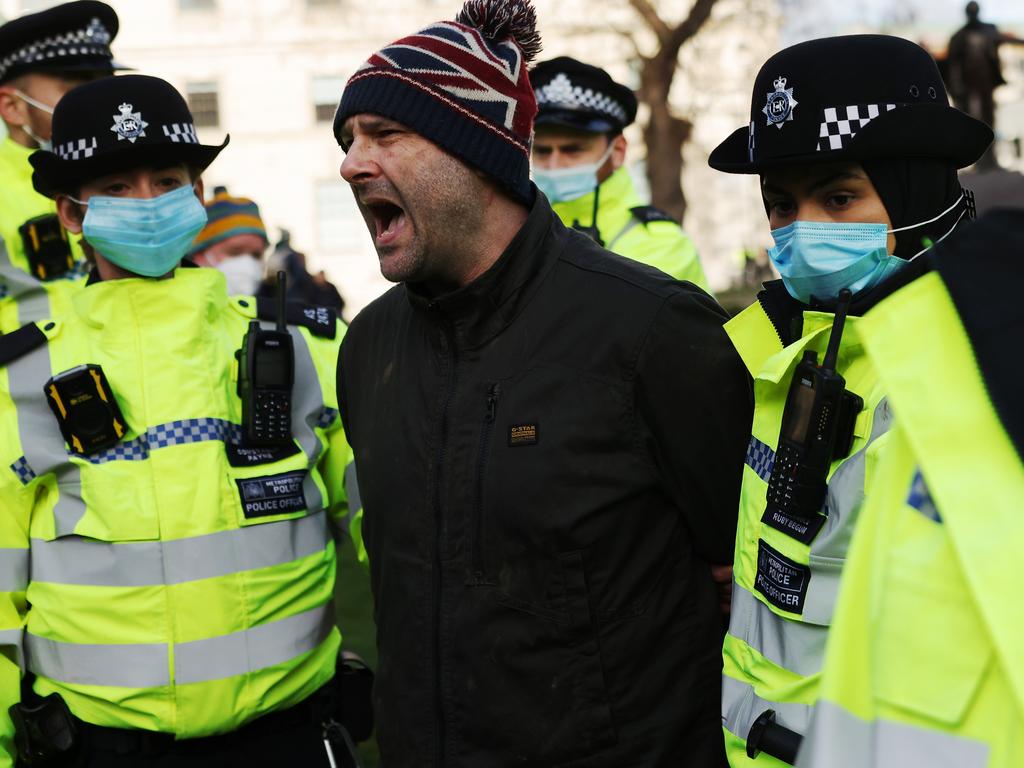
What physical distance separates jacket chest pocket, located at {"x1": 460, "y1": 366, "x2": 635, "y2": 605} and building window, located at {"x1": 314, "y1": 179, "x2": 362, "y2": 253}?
106 ft

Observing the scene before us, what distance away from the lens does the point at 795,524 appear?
2.23m

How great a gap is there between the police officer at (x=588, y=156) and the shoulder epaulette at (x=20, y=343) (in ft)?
8.64

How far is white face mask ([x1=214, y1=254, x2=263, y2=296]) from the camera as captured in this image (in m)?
7.67

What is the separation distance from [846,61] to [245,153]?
3399 centimetres

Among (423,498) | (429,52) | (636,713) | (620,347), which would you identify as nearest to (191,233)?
(429,52)

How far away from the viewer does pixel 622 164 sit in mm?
5645

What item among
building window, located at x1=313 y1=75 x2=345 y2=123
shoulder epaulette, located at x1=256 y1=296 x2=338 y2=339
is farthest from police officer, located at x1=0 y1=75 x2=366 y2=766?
building window, located at x1=313 y1=75 x2=345 y2=123

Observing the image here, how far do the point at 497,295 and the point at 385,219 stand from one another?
0.37 m

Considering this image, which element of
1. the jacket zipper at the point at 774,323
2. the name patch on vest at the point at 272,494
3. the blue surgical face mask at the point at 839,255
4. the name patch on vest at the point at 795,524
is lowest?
the name patch on vest at the point at 272,494

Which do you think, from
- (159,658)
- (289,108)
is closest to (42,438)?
(159,658)

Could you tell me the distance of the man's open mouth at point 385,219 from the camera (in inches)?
110

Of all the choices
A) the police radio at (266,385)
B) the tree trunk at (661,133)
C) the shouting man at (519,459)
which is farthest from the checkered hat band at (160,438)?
the tree trunk at (661,133)

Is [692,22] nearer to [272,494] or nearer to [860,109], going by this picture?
[272,494]

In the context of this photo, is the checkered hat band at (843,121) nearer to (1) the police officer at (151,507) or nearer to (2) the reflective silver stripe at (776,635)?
(2) the reflective silver stripe at (776,635)
